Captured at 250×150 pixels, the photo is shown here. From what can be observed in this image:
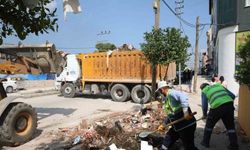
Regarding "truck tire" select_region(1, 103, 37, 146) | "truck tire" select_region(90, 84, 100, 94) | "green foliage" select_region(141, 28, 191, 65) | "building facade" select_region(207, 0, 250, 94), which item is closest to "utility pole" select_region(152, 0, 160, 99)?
"green foliage" select_region(141, 28, 191, 65)

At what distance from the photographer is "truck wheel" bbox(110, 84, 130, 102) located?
2048cm

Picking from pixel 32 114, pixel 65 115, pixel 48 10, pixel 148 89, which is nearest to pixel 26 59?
pixel 32 114

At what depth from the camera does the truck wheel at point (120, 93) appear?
20484mm

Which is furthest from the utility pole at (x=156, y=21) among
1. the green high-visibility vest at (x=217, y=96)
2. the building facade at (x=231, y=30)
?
the green high-visibility vest at (x=217, y=96)

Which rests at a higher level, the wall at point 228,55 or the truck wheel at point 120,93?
the wall at point 228,55

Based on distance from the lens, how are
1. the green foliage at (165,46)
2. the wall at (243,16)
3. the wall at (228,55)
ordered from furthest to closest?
the wall at (228,55)
the wall at (243,16)
the green foliage at (165,46)

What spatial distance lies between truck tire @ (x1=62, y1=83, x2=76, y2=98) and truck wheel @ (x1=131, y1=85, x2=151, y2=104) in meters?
4.58

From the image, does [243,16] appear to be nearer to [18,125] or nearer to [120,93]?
[120,93]

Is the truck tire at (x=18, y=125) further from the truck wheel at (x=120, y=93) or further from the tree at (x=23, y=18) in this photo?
the truck wheel at (x=120, y=93)

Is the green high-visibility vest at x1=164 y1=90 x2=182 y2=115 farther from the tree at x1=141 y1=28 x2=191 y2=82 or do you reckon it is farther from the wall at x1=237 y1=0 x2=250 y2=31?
the wall at x1=237 y1=0 x2=250 y2=31

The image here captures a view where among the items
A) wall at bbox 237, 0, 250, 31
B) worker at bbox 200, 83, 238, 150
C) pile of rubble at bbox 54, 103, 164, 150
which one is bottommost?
pile of rubble at bbox 54, 103, 164, 150

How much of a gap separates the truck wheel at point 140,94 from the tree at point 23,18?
1570 centimetres

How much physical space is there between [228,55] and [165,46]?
5.97 m

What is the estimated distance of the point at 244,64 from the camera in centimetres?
747
